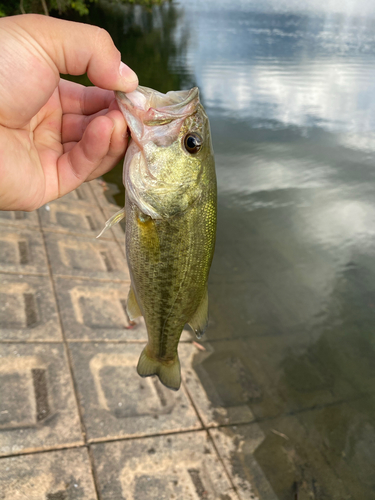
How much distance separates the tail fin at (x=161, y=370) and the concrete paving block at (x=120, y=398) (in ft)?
4.59

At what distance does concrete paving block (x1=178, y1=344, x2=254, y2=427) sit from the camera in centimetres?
402

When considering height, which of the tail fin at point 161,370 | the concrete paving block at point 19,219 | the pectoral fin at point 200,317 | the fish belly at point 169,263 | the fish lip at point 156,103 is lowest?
the concrete paving block at point 19,219

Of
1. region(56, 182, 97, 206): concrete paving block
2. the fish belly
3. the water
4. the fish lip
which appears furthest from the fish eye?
region(56, 182, 97, 206): concrete paving block

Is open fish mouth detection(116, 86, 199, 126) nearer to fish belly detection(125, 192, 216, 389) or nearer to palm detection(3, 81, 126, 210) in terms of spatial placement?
palm detection(3, 81, 126, 210)

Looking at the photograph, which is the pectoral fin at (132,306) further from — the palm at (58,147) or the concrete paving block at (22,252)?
the concrete paving block at (22,252)

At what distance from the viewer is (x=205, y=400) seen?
416cm

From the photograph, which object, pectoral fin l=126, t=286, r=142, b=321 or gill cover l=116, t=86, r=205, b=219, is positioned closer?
gill cover l=116, t=86, r=205, b=219

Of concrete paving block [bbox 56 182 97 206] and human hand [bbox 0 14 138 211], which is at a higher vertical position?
human hand [bbox 0 14 138 211]

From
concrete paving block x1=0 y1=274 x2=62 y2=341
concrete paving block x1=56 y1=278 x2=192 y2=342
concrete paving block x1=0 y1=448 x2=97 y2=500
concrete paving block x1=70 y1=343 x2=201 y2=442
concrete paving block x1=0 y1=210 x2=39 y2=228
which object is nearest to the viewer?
concrete paving block x1=0 y1=448 x2=97 y2=500

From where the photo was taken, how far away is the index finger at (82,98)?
7.50ft

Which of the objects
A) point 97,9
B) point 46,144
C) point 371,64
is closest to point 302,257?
point 46,144

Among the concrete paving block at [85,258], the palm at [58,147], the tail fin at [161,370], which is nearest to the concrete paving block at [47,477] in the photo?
the tail fin at [161,370]

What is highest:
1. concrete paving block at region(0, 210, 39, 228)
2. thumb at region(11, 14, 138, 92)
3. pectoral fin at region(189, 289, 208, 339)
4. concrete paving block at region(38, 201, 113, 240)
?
thumb at region(11, 14, 138, 92)

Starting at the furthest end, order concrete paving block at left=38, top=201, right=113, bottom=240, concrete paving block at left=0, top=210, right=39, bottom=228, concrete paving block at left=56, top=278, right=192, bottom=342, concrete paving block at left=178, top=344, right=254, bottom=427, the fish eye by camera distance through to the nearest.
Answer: concrete paving block at left=38, top=201, right=113, bottom=240 → concrete paving block at left=0, top=210, right=39, bottom=228 → concrete paving block at left=56, top=278, right=192, bottom=342 → concrete paving block at left=178, top=344, right=254, bottom=427 → the fish eye
